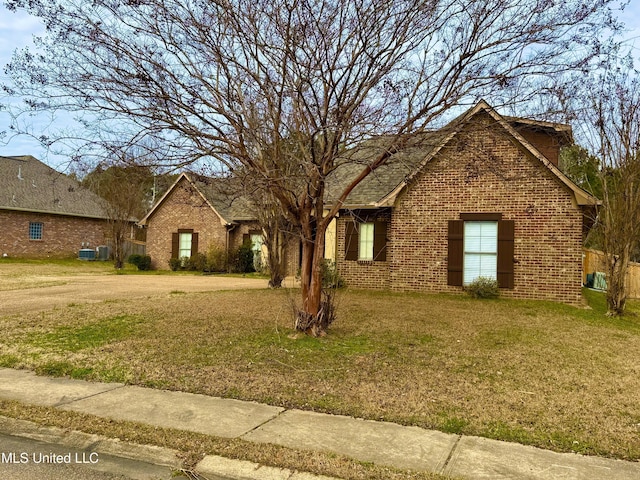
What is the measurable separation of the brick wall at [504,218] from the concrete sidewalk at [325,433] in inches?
367

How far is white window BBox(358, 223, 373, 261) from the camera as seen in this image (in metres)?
16.4

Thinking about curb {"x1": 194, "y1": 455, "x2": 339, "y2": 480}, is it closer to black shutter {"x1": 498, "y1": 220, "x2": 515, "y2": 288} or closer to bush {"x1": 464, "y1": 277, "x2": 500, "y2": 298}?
bush {"x1": 464, "y1": 277, "x2": 500, "y2": 298}

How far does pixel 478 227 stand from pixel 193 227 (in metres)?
16.3

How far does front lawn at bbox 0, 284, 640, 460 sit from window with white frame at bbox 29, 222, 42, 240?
78.6 ft

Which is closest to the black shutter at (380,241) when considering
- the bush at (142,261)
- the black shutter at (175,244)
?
the black shutter at (175,244)

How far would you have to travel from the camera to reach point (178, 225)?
27422mm

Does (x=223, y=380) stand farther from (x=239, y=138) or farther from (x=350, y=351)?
(x=239, y=138)

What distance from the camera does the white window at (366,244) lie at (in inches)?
645

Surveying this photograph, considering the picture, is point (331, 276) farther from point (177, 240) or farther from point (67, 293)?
point (177, 240)

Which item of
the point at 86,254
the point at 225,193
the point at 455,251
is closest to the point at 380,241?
the point at 455,251

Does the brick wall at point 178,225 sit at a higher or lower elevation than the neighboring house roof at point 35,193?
lower

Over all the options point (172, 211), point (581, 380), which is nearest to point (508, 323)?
point (581, 380)

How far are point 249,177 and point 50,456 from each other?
15.3 ft

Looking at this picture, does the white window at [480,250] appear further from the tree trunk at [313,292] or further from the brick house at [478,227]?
the tree trunk at [313,292]
